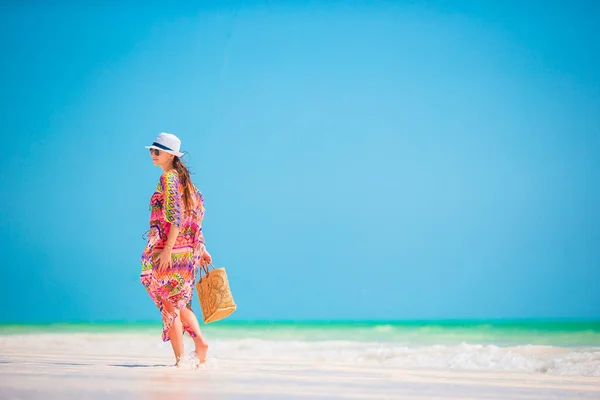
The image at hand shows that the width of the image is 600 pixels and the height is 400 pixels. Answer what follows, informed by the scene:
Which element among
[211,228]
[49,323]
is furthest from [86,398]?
[49,323]

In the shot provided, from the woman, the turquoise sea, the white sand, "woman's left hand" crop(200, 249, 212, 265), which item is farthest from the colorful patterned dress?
the turquoise sea

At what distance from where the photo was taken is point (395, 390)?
3129mm

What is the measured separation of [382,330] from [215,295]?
6880mm

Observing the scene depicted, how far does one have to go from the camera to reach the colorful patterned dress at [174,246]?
3.99m

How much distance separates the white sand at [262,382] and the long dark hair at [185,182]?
820mm

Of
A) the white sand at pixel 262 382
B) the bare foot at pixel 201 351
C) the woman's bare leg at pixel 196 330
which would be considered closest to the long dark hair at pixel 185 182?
the woman's bare leg at pixel 196 330

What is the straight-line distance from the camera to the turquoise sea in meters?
9.60

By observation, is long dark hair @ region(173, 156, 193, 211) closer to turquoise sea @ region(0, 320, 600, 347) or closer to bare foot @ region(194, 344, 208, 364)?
bare foot @ region(194, 344, 208, 364)

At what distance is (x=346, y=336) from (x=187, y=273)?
240 inches

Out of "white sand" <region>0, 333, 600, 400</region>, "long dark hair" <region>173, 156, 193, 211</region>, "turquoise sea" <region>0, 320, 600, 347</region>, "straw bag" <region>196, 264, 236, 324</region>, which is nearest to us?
"white sand" <region>0, 333, 600, 400</region>

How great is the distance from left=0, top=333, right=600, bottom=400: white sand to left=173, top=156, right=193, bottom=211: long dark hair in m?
0.82

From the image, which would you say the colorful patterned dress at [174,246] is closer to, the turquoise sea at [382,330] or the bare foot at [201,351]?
the bare foot at [201,351]

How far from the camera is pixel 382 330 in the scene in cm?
1088

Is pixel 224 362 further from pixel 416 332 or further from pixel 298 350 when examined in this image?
pixel 416 332
